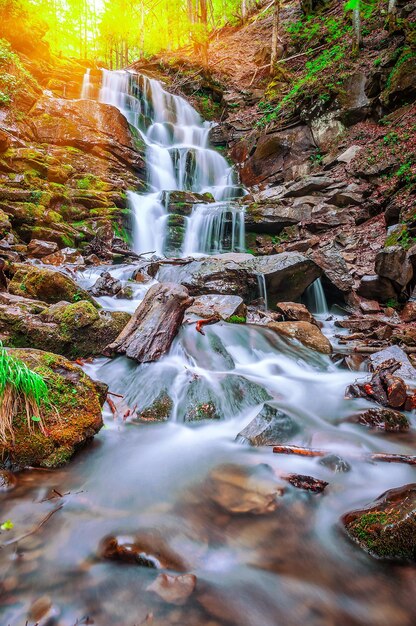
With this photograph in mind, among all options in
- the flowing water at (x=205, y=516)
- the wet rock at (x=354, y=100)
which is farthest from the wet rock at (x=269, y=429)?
the wet rock at (x=354, y=100)

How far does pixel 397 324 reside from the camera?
7562mm

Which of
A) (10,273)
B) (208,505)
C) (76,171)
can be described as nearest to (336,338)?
(208,505)

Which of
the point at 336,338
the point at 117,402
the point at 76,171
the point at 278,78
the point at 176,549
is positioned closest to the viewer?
the point at 176,549

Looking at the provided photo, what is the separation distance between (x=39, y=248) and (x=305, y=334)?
8157 millimetres

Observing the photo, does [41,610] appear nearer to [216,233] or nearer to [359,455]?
[359,455]

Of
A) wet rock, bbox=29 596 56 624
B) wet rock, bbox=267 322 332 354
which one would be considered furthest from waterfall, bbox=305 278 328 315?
wet rock, bbox=29 596 56 624

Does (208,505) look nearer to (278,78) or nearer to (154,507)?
(154,507)

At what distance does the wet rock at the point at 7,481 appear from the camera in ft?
7.93

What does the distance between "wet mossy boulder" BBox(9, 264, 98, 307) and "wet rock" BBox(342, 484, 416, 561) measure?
551 cm

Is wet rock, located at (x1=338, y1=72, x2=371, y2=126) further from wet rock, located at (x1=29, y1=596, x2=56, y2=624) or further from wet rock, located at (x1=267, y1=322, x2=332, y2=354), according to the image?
wet rock, located at (x1=29, y1=596, x2=56, y2=624)

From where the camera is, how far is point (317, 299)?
9891mm

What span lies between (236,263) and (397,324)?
4.12 metres

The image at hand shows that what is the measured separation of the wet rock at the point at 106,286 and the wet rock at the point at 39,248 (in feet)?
8.59

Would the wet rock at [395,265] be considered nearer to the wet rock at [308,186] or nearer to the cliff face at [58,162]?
the wet rock at [308,186]
